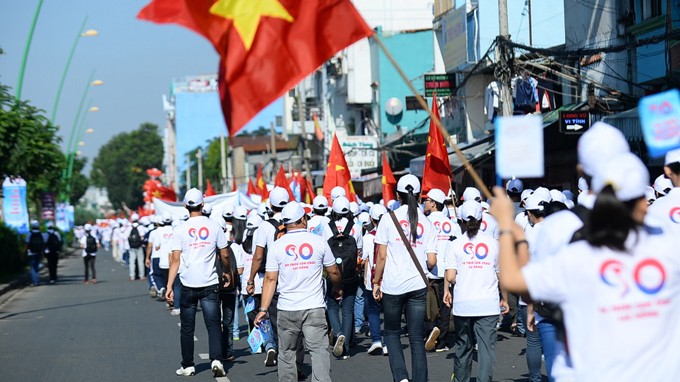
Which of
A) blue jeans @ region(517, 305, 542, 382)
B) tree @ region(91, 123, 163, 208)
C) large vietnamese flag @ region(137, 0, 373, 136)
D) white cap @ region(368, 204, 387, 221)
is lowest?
blue jeans @ region(517, 305, 542, 382)

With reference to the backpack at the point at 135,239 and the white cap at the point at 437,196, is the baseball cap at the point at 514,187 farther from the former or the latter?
the backpack at the point at 135,239

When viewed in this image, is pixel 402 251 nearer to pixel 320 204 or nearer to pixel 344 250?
pixel 344 250

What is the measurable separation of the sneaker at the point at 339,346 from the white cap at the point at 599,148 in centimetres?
893

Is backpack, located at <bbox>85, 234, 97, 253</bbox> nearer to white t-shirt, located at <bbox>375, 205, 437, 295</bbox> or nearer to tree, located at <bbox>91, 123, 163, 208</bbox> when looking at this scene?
white t-shirt, located at <bbox>375, 205, 437, 295</bbox>

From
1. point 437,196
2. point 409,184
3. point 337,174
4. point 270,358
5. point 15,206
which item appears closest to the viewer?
point 409,184

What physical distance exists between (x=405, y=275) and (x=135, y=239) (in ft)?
75.5

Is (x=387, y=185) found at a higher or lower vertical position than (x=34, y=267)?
higher

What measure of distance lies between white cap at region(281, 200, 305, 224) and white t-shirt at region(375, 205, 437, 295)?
912 millimetres

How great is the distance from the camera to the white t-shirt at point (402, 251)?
10109mm

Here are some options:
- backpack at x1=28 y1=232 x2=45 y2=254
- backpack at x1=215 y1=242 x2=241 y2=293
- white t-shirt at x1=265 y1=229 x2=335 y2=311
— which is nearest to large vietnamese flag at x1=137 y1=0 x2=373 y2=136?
white t-shirt at x1=265 y1=229 x2=335 y2=311

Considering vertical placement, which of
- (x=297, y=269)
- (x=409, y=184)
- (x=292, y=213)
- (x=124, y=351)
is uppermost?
(x=409, y=184)

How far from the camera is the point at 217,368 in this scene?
12.2 m

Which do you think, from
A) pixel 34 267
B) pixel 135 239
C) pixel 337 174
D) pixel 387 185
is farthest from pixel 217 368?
pixel 34 267

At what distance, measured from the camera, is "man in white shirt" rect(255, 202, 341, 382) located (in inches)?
382
